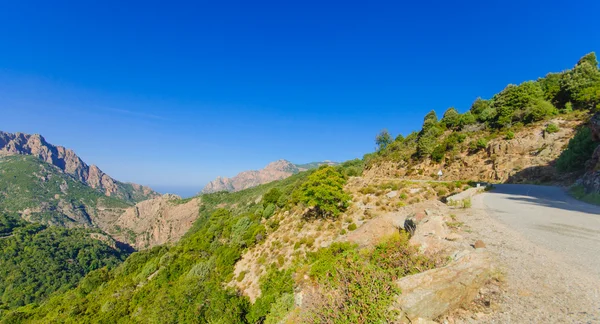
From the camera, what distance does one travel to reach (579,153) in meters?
21.4

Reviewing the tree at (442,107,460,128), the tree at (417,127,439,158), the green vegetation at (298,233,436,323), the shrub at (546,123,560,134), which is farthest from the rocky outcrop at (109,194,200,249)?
the shrub at (546,123,560,134)

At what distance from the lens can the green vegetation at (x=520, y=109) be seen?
32.8m

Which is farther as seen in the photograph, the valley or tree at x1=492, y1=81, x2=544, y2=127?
tree at x1=492, y1=81, x2=544, y2=127

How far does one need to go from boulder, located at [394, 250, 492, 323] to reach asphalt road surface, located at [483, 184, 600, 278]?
10.1ft

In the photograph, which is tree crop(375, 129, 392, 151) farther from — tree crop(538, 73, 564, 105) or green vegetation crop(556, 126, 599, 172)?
green vegetation crop(556, 126, 599, 172)

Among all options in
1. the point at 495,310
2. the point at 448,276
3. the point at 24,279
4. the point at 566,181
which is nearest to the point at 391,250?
the point at 448,276

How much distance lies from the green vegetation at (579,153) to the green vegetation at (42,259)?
121894mm

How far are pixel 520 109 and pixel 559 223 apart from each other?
123 feet

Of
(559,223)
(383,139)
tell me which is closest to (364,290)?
(559,223)

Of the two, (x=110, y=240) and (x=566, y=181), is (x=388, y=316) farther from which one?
(x=110, y=240)

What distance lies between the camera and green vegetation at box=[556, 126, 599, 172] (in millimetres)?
20641

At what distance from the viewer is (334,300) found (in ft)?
18.8

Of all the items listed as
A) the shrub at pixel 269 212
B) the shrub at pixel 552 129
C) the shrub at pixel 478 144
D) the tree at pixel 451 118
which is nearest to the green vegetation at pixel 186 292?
the shrub at pixel 269 212

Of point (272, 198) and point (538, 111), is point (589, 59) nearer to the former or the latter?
point (538, 111)
